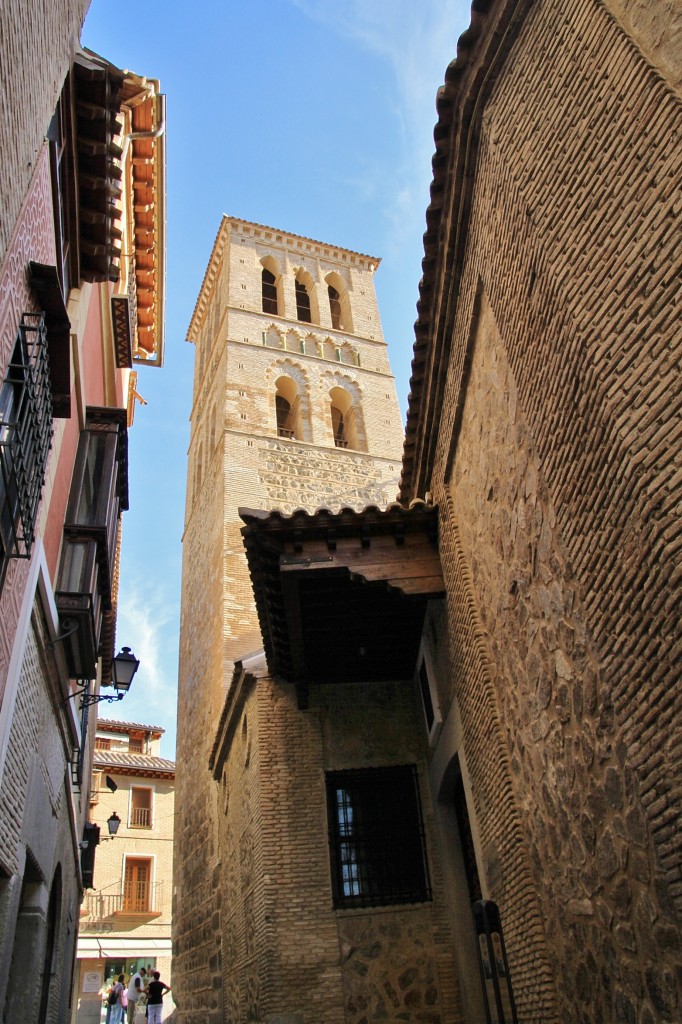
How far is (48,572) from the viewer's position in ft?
18.7

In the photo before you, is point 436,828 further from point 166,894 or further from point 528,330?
point 166,894

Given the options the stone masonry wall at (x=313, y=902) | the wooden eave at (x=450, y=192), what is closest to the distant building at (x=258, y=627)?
the stone masonry wall at (x=313, y=902)

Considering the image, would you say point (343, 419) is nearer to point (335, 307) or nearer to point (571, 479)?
point (335, 307)

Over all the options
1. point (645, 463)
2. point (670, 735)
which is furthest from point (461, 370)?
point (670, 735)

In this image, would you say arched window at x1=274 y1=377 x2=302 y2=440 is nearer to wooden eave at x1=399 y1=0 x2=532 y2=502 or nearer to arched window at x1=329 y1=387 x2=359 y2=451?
arched window at x1=329 y1=387 x2=359 y2=451

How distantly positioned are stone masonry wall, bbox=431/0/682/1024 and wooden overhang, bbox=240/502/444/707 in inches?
47.7

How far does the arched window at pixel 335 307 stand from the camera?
2198 cm

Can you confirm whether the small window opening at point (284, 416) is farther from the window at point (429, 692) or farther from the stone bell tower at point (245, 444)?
the window at point (429, 692)

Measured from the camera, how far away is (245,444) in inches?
620

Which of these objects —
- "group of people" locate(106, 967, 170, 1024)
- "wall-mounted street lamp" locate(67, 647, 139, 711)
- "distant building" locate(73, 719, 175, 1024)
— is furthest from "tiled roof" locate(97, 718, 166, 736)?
"wall-mounted street lamp" locate(67, 647, 139, 711)

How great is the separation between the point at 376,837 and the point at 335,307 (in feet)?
59.4

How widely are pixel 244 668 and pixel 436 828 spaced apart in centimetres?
267

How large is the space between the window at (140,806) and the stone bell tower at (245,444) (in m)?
10.7

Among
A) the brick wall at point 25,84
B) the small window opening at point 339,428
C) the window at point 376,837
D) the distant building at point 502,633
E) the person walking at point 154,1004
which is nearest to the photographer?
the distant building at point 502,633
